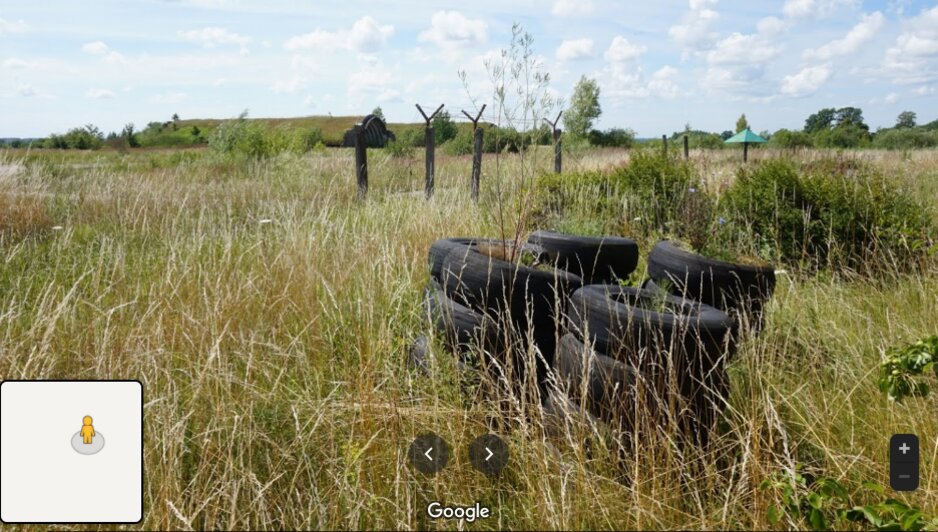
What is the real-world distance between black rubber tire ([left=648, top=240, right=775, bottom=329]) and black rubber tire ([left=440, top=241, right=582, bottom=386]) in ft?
2.68

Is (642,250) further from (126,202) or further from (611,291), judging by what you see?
(126,202)

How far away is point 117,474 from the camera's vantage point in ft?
5.31

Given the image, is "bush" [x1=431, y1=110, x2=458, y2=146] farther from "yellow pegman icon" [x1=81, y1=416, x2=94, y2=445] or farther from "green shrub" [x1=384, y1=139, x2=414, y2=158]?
"yellow pegman icon" [x1=81, y1=416, x2=94, y2=445]

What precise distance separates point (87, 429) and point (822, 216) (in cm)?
671

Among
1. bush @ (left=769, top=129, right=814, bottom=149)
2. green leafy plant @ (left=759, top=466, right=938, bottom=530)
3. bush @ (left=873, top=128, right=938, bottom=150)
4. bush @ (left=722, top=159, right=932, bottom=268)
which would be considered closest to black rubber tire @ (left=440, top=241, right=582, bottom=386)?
green leafy plant @ (left=759, top=466, right=938, bottom=530)

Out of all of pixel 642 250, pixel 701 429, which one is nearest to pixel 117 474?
pixel 701 429

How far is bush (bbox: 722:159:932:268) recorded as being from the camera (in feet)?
21.2

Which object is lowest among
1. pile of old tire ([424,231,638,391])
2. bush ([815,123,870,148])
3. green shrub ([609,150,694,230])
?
pile of old tire ([424,231,638,391])

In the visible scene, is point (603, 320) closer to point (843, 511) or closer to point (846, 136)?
point (843, 511)

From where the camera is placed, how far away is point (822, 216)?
6629mm

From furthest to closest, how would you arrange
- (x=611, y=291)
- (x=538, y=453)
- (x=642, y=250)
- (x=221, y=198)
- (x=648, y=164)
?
(x=221, y=198) → (x=648, y=164) → (x=642, y=250) → (x=611, y=291) → (x=538, y=453)

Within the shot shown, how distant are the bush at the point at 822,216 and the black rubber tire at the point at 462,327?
3.96m

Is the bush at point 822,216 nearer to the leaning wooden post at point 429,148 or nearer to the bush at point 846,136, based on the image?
the leaning wooden post at point 429,148

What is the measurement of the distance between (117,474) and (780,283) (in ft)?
17.1
